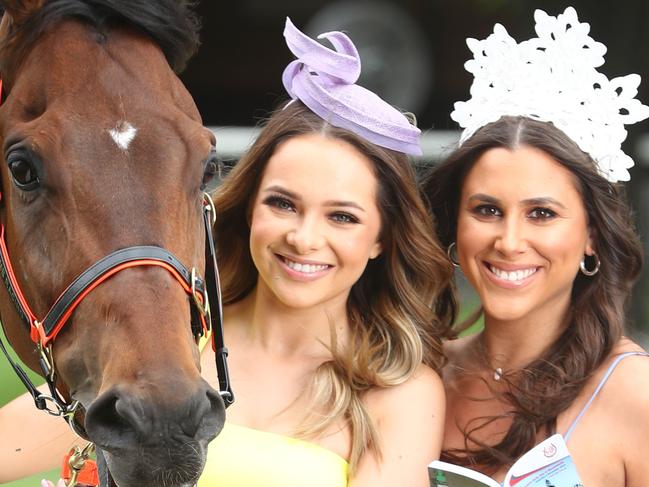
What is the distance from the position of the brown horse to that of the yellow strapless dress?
61 cm

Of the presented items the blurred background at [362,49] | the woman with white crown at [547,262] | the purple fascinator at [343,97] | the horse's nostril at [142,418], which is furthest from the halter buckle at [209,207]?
the blurred background at [362,49]

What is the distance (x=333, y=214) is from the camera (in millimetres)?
3191

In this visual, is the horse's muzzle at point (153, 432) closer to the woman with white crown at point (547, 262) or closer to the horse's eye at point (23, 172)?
the horse's eye at point (23, 172)

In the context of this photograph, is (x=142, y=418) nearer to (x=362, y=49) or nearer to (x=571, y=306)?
(x=571, y=306)

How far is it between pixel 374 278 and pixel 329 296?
322 mm

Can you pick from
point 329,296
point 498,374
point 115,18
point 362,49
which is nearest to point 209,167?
point 115,18

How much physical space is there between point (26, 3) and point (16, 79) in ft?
0.57

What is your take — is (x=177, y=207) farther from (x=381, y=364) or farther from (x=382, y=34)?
(x=382, y=34)

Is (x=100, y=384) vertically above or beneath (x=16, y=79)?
beneath

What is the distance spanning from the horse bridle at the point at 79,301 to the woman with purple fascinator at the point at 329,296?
537mm

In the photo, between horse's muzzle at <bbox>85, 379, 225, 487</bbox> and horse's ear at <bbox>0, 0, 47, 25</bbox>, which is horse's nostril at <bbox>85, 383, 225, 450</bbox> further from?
horse's ear at <bbox>0, 0, 47, 25</bbox>

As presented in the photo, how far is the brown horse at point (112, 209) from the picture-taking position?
215cm

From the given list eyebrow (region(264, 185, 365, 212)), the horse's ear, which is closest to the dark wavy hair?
eyebrow (region(264, 185, 365, 212))

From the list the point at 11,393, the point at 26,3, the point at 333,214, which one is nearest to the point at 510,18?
the point at 11,393
